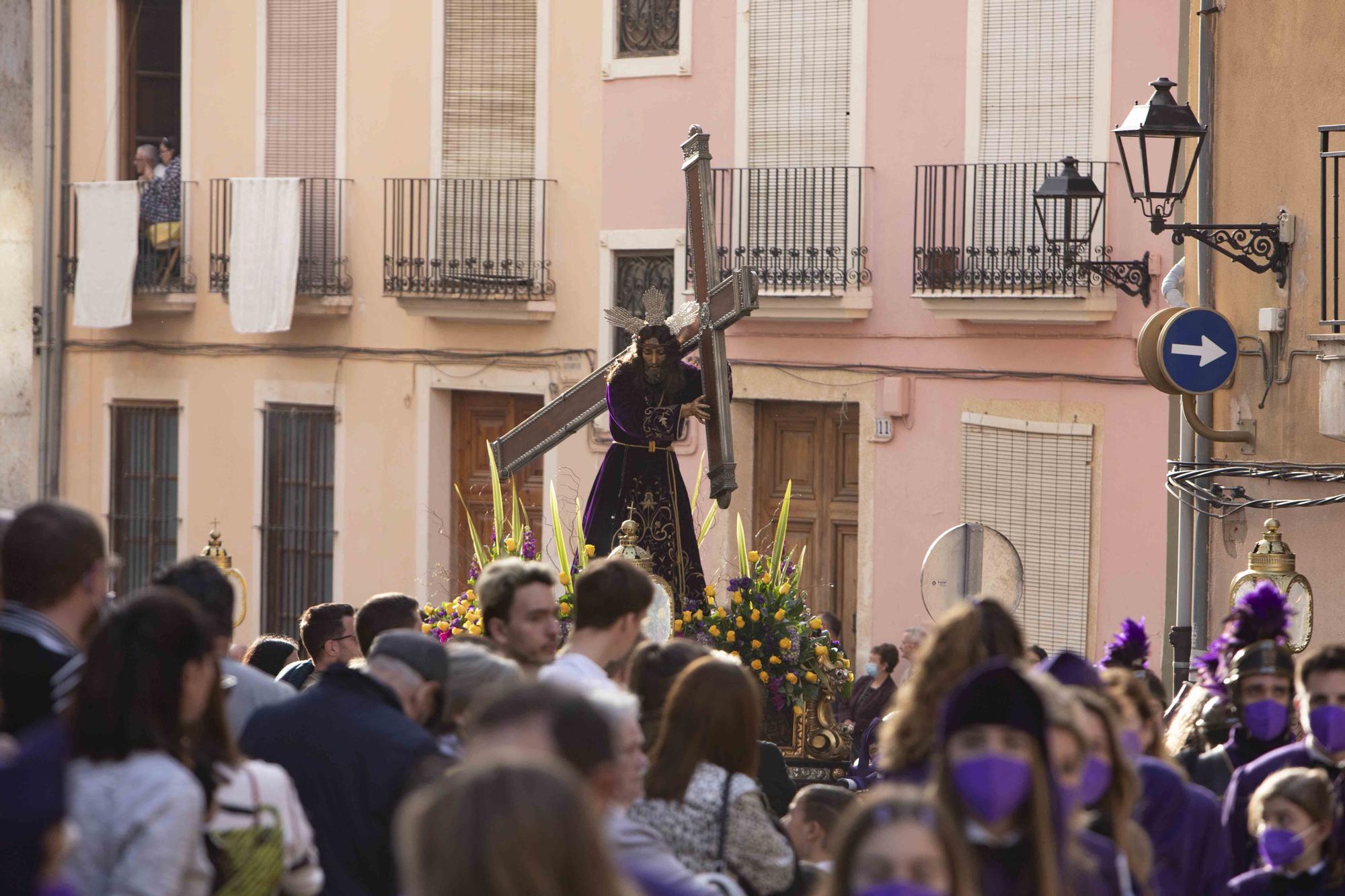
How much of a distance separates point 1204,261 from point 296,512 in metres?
10.3

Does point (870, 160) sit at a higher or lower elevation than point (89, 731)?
higher

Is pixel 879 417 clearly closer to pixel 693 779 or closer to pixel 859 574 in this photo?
pixel 859 574

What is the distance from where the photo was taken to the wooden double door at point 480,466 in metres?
17.8

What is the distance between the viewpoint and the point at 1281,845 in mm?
4320

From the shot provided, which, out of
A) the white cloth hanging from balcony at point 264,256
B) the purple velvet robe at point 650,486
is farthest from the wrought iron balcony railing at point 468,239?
the purple velvet robe at point 650,486

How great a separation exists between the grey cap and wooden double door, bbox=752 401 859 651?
11183 mm

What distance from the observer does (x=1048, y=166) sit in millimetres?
14492

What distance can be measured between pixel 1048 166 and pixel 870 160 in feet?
5.12

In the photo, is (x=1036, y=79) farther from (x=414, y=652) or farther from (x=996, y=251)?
(x=414, y=652)

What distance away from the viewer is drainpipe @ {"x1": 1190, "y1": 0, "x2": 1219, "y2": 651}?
11.2 m

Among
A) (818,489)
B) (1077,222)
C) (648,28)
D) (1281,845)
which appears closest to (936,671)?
(1281,845)

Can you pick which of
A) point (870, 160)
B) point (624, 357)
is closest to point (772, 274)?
point (870, 160)

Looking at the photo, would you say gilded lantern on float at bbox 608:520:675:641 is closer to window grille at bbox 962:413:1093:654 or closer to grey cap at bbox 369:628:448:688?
grey cap at bbox 369:628:448:688

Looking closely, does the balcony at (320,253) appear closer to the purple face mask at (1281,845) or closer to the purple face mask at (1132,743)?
the purple face mask at (1132,743)
